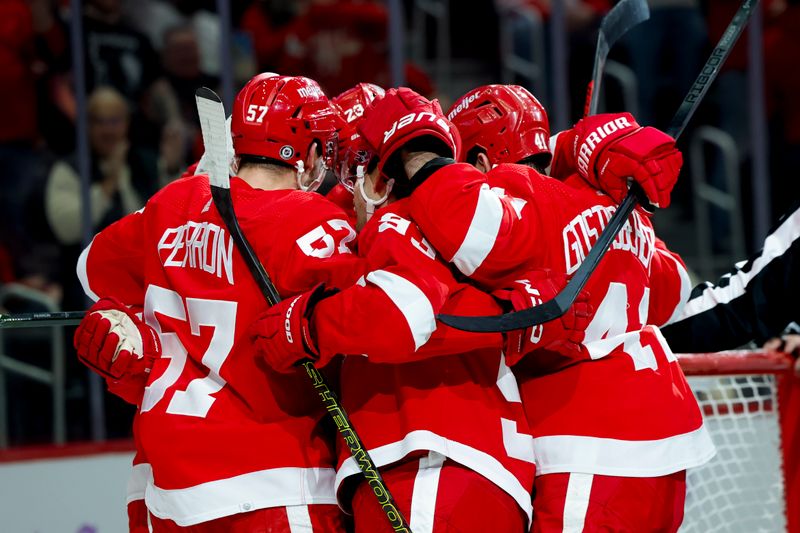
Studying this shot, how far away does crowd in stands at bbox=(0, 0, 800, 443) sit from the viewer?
4.37 m

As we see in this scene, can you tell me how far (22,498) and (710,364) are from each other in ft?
6.26

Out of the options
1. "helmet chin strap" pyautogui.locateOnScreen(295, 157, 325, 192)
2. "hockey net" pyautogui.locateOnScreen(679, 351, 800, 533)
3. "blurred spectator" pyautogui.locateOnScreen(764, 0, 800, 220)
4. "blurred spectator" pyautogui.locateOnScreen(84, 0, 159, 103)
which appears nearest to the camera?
"helmet chin strap" pyautogui.locateOnScreen(295, 157, 325, 192)

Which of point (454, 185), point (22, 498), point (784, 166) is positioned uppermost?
point (454, 185)

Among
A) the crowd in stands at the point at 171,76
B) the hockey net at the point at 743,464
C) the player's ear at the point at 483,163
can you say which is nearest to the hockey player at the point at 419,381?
the player's ear at the point at 483,163

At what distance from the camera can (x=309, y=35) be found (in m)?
5.11

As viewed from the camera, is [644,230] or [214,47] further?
[214,47]

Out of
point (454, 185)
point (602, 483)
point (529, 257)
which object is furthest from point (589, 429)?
point (454, 185)

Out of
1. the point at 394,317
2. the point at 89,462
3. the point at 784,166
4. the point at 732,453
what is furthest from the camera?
the point at 784,166

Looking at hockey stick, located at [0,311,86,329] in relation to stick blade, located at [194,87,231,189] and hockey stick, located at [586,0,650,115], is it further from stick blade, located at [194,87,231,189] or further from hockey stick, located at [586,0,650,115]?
hockey stick, located at [586,0,650,115]

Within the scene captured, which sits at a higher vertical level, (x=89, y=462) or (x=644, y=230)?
(x=644, y=230)

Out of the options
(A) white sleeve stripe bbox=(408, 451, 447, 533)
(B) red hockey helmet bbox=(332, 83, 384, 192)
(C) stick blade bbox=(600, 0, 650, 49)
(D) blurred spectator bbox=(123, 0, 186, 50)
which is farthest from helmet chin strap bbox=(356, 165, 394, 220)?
(D) blurred spectator bbox=(123, 0, 186, 50)

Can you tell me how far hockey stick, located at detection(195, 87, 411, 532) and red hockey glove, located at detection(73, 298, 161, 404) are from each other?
31cm

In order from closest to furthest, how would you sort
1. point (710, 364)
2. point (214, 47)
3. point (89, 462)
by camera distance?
point (710, 364) < point (89, 462) < point (214, 47)

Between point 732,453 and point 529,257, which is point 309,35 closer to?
point 732,453
